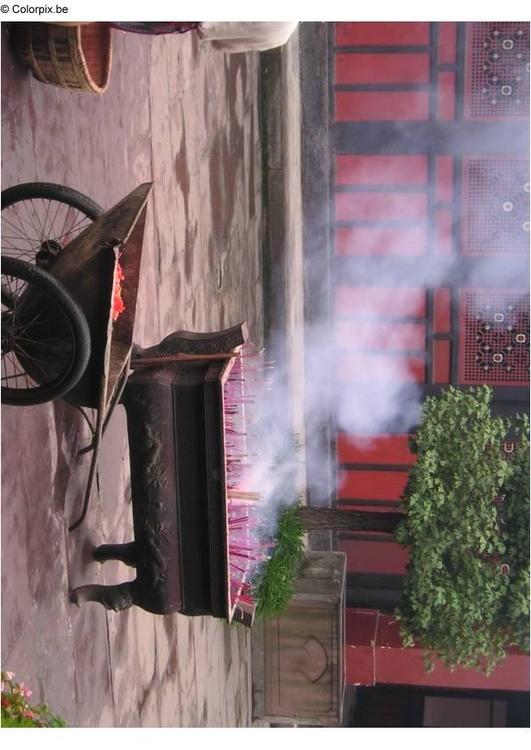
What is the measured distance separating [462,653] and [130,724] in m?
1.30

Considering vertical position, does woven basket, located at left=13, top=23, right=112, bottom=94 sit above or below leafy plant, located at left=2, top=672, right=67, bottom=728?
above

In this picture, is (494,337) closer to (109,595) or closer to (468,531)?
(468,531)

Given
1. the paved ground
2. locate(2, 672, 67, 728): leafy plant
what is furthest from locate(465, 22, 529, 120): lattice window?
locate(2, 672, 67, 728): leafy plant

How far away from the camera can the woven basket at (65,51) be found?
2490mm

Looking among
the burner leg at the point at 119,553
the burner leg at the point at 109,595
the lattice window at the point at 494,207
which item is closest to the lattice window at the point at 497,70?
the lattice window at the point at 494,207

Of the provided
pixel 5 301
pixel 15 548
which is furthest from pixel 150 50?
pixel 15 548

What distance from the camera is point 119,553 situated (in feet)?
9.53

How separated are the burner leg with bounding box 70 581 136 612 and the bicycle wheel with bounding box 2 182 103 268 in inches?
38.5

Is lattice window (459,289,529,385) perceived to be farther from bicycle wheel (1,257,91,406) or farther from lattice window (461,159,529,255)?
bicycle wheel (1,257,91,406)

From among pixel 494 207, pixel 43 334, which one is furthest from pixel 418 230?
pixel 43 334

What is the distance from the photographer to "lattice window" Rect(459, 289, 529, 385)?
4988mm

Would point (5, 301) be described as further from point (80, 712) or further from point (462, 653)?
point (462, 653)

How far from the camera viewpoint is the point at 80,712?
3.00 m
